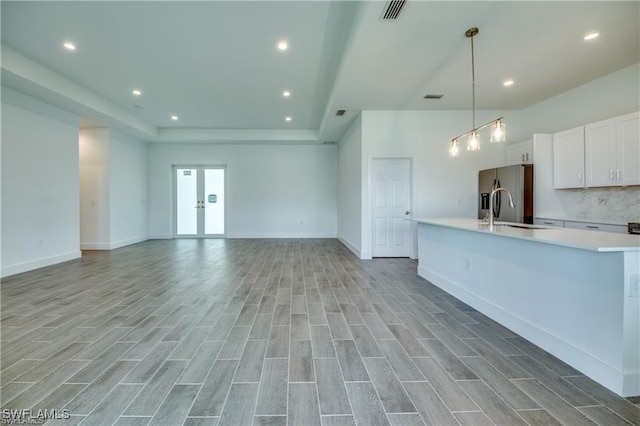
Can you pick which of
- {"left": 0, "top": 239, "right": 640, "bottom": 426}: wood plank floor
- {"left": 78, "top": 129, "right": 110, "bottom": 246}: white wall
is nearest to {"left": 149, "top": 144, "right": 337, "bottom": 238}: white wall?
{"left": 78, "top": 129, "right": 110, "bottom": 246}: white wall

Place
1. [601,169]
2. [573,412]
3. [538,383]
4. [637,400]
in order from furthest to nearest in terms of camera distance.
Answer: [601,169] < [538,383] < [637,400] < [573,412]

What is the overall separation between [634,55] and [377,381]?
16.5 ft

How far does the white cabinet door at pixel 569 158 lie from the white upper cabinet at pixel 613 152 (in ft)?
0.30

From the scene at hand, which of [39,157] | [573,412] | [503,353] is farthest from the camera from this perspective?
[39,157]

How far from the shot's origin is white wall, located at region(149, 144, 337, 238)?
324 inches

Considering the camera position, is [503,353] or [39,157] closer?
[503,353]

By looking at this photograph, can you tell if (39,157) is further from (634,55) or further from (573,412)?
(634,55)

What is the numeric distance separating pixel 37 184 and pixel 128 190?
2.53 meters

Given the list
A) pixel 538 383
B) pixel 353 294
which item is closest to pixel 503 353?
pixel 538 383

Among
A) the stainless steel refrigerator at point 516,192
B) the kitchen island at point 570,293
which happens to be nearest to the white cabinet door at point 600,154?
the stainless steel refrigerator at point 516,192

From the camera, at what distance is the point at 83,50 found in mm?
3703

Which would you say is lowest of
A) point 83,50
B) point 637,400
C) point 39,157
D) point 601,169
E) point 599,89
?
point 637,400

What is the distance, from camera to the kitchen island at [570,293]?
1618 millimetres

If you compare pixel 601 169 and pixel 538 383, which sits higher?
pixel 601 169
